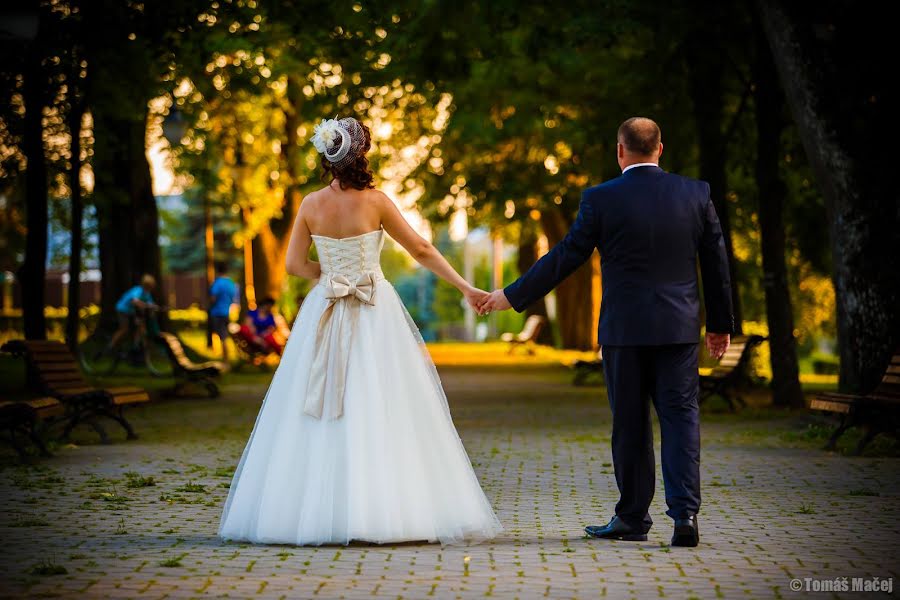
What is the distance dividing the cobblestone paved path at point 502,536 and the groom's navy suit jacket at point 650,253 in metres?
1.16

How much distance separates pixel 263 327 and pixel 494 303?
2483 centimetres

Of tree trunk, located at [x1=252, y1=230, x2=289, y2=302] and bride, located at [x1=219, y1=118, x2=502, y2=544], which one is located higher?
tree trunk, located at [x1=252, y1=230, x2=289, y2=302]

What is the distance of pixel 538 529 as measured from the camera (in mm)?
8570

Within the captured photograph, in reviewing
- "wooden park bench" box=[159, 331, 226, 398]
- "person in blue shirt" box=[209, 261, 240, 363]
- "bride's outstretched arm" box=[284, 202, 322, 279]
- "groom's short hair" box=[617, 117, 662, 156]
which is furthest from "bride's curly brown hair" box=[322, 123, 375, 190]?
"person in blue shirt" box=[209, 261, 240, 363]

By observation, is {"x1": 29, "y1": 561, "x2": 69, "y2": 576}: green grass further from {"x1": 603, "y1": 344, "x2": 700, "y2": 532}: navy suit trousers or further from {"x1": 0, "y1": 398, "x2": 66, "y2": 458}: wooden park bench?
{"x1": 0, "y1": 398, "x2": 66, "y2": 458}: wooden park bench

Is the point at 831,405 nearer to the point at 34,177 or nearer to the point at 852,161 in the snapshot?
the point at 852,161

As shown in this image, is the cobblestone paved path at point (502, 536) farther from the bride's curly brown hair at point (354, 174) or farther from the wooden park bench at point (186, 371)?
the wooden park bench at point (186, 371)

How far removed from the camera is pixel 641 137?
7.85 m

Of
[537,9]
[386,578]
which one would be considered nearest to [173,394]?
[537,9]

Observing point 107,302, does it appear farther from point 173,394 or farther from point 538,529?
point 538,529

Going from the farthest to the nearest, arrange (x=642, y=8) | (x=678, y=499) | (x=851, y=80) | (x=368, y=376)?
(x=642, y=8), (x=851, y=80), (x=368, y=376), (x=678, y=499)

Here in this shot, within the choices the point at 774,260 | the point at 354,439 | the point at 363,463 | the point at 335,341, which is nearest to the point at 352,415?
the point at 354,439

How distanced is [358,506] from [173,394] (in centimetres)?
1656

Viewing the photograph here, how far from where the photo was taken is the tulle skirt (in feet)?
25.5
